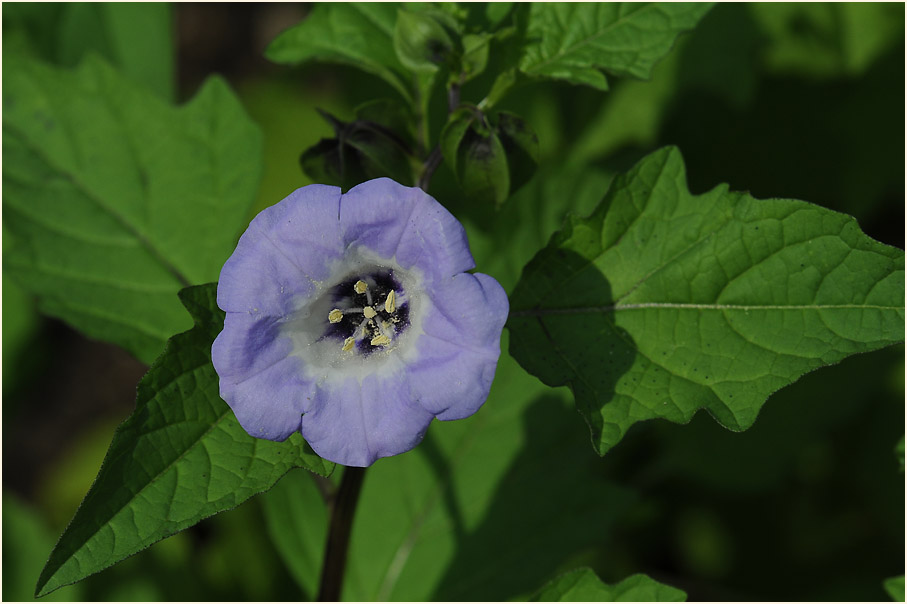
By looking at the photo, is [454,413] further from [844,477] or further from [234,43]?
[234,43]

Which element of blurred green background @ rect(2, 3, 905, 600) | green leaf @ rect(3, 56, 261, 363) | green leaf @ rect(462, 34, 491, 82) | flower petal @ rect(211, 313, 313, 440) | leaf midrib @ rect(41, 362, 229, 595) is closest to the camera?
leaf midrib @ rect(41, 362, 229, 595)

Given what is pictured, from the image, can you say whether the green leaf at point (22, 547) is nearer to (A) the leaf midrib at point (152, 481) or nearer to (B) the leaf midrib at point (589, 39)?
(A) the leaf midrib at point (152, 481)

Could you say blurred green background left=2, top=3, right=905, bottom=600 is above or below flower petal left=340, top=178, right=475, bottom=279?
below

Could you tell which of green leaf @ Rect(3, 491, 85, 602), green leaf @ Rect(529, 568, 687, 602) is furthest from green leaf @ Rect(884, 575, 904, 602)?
green leaf @ Rect(3, 491, 85, 602)

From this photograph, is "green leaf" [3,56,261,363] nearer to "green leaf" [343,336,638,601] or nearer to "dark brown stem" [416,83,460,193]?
"dark brown stem" [416,83,460,193]

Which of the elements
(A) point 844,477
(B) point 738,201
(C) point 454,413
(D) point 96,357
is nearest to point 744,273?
(B) point 738,201

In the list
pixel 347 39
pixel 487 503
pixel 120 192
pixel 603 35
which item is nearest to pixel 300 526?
pixel 487 503

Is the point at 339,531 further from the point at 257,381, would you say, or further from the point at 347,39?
the point at 347,39
